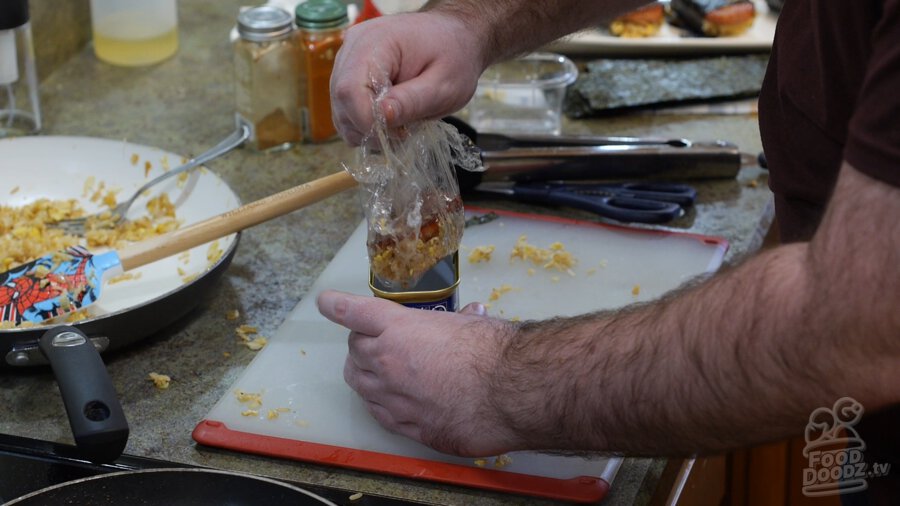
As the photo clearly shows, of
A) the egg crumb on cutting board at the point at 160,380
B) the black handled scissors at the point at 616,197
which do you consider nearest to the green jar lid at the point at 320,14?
the black handled scissors at the point at 616,197

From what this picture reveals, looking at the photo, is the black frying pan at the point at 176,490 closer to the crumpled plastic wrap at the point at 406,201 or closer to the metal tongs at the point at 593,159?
the crumpled plastic wrap at the point at 406,201

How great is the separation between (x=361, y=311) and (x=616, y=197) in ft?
1.81

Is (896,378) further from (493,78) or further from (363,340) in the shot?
(493,78)

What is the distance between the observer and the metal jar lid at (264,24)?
146 centimetres

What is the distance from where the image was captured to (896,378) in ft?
2.30

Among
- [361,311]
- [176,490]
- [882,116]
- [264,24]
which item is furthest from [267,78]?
[882,116]

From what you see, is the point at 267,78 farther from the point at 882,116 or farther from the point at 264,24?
the point at 882,116

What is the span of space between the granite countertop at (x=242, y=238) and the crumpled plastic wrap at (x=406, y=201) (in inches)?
8.0

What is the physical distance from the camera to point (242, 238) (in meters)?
1.36

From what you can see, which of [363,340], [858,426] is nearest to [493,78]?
[363,340]

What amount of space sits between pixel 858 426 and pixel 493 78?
35.6 inches

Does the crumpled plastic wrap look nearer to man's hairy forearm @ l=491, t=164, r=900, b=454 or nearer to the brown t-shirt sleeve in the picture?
man's hairy forearm @ l=491, t=164, r=900, b=454

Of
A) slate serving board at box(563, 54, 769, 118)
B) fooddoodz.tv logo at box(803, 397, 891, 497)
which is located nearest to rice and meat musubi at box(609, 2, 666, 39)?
slate serving board at box(563, 54, 769, 118)

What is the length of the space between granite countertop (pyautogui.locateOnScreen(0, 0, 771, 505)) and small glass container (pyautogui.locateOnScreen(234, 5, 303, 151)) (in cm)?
3
